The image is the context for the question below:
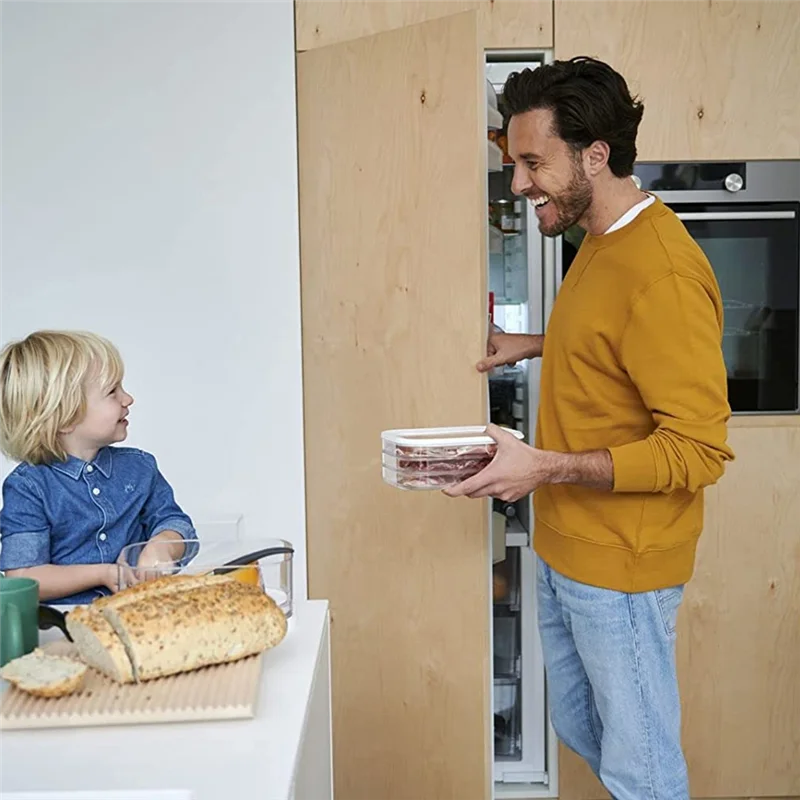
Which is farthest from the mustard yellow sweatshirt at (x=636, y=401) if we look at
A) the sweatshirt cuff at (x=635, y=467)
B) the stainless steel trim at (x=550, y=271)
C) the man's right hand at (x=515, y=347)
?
the stainless steel trim at (x=550, y=271)

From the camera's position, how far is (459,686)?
2.09 metres

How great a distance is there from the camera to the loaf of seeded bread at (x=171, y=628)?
0.93 m

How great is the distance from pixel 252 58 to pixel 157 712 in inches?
60.9

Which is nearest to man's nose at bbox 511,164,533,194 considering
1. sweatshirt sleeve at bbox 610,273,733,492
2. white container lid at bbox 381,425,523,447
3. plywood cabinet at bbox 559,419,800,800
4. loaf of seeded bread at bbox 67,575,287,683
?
sweatshirt sleeve at bbox 610,273,733,492

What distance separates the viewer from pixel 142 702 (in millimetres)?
893

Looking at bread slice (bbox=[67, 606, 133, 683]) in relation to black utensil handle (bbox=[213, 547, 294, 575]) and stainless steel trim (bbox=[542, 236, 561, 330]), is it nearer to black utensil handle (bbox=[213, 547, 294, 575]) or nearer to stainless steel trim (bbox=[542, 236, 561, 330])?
black utensil handle (bbox=[213, 547, 294, 575])

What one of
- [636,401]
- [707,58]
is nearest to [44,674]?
[636,401]

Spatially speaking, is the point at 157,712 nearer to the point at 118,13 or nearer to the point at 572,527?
the point at 572,527

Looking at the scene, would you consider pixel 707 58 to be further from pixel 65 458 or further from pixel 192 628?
pixel 192 628

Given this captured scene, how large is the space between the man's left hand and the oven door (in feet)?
3.02

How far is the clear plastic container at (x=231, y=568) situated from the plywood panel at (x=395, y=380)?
867mm

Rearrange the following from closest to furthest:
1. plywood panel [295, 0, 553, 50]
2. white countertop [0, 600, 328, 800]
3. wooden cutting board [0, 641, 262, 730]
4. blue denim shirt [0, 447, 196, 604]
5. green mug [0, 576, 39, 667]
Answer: white countertop [0, 600, 328, 800]
wooden cutting board [0, 641, 262, 730]
green mug [0, 576, 39, 667]
blue denim shirt [0, 447, 196, 604]
plywood panel [295, 0, 553, 50]

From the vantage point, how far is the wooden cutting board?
2.87 feet

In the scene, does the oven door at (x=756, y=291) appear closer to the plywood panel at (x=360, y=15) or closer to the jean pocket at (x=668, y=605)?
the plywood panel at (x=360, y=15)
